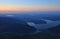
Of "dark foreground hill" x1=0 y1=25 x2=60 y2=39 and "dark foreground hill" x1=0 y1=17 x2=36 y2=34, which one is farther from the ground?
"dark foreground hill" x1=0 y1=17 x2=36 y2=34

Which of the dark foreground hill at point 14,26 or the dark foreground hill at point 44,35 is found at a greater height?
the dark foreground hill at point 14,26

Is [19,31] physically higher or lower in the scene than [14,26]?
lower

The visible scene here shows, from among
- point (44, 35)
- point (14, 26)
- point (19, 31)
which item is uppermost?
point (14, 26)

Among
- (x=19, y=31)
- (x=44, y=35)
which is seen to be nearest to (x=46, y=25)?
(x=44, y=35)

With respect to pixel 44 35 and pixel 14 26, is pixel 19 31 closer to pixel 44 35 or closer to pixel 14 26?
pixel 14 26

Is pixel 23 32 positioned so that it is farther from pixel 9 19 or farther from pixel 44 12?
pixel 44 12

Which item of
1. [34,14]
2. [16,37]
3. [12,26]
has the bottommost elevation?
[16,37]

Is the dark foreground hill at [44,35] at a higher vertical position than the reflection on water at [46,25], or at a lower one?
lower

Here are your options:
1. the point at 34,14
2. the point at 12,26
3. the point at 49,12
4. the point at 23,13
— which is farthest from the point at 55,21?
the point at 12,26

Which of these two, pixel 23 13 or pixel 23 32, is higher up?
pixel 23 13

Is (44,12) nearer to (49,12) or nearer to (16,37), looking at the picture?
(49,12)
